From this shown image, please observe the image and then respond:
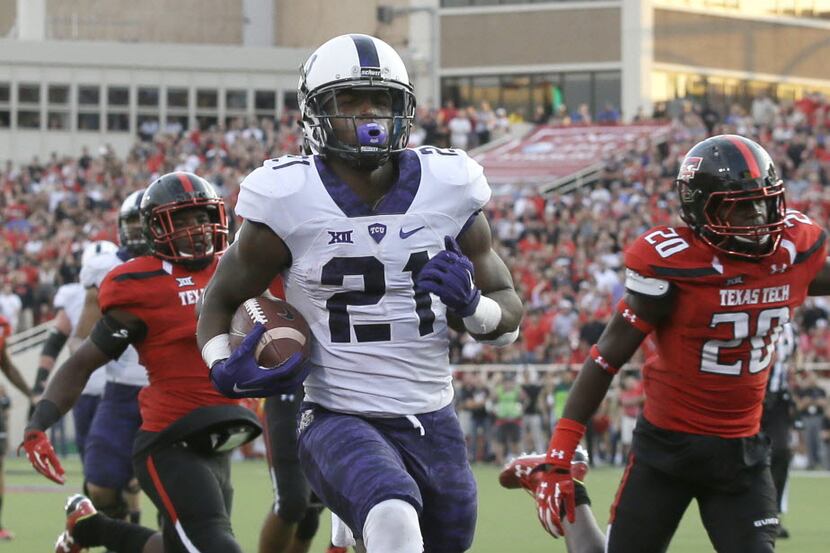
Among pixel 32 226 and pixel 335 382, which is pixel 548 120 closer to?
pixel 32 226

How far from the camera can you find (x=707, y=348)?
5.55m

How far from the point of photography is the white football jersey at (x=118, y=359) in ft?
27.0

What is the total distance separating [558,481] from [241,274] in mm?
1343

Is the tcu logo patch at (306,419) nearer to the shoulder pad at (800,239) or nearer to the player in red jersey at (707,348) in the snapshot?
the player in red jersey at (707,348)

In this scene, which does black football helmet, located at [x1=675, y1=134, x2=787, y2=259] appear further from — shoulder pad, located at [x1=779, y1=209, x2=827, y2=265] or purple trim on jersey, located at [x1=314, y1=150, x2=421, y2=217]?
purple trim on jersey, located at [x1=314, y1=150, x2=421, y2=217]

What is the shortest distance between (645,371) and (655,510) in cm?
49

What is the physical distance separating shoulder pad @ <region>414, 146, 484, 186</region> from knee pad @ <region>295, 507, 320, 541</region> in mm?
3111

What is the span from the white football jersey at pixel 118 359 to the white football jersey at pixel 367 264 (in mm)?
2877

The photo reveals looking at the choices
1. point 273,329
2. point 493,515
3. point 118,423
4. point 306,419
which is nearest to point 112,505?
point 118,423

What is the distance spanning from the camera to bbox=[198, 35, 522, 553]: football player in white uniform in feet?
15.9

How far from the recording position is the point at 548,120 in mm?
33906

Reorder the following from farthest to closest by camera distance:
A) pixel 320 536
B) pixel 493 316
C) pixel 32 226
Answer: pixel 32 226 → pixel 320 536 → pixel 493 316

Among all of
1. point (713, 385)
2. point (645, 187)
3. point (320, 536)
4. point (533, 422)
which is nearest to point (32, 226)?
point (645, 187)

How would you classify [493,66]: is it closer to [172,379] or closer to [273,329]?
[172,379]
